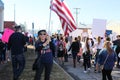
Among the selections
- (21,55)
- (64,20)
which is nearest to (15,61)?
(21,55)

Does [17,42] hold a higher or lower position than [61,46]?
higher

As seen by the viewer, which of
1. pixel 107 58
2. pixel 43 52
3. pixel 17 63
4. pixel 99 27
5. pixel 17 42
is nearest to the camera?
pixel 43 52

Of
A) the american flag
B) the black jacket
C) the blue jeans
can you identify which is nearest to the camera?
the black jacket

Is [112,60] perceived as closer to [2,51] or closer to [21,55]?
[21,55]

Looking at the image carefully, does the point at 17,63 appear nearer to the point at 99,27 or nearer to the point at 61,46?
the point at 99,27

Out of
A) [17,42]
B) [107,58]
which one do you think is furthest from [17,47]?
[107,58]

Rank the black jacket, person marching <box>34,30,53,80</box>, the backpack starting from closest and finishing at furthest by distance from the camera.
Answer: person marching <box>34,30,53,80</box> → the black jacket → the backpack

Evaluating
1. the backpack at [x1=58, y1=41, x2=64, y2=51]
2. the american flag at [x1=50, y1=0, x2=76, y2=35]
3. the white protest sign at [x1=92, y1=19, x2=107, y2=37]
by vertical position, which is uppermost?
the american flag at [x1=50, y1=0, x2=76, y2=35]

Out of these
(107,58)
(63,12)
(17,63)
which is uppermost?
(63,12)

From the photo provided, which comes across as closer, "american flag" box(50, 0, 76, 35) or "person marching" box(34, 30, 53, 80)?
"person marching" box(34, 30, 53, 80)

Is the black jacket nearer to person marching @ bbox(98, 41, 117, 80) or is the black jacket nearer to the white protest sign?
person marching @ bbox(98, 41, 117, 80)

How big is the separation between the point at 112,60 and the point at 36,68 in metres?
2.28

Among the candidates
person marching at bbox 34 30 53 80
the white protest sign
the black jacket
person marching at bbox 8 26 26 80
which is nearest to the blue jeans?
person marching at bbox 8 26 26 80

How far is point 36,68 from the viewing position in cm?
1138
